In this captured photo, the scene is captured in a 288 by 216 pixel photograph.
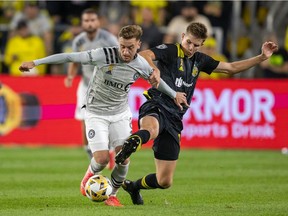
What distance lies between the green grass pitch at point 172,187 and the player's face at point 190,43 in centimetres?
191

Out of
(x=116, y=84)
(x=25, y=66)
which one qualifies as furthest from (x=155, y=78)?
(x=25, y=66)

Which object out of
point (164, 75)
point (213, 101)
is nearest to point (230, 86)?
point (213, 101)

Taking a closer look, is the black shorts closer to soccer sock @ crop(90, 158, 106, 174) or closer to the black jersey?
the black jersey

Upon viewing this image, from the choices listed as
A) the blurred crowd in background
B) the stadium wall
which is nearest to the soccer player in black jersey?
the stadium wall

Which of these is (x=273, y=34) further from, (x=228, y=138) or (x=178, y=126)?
(x=178, y=126)

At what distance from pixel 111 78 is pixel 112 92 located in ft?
0.80

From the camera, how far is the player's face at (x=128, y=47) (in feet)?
33.2

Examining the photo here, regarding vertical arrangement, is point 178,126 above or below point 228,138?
above

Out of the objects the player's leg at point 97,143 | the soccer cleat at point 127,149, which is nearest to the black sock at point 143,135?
the soccer cleat at point 127,149

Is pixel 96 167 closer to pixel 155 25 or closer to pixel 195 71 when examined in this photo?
pixel 195 71

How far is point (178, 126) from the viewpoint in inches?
431

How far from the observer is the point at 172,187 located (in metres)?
12.9

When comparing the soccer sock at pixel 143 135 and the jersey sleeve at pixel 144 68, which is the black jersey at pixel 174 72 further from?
the soccer sock at pixel 143 135

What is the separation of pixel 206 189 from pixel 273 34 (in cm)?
961
